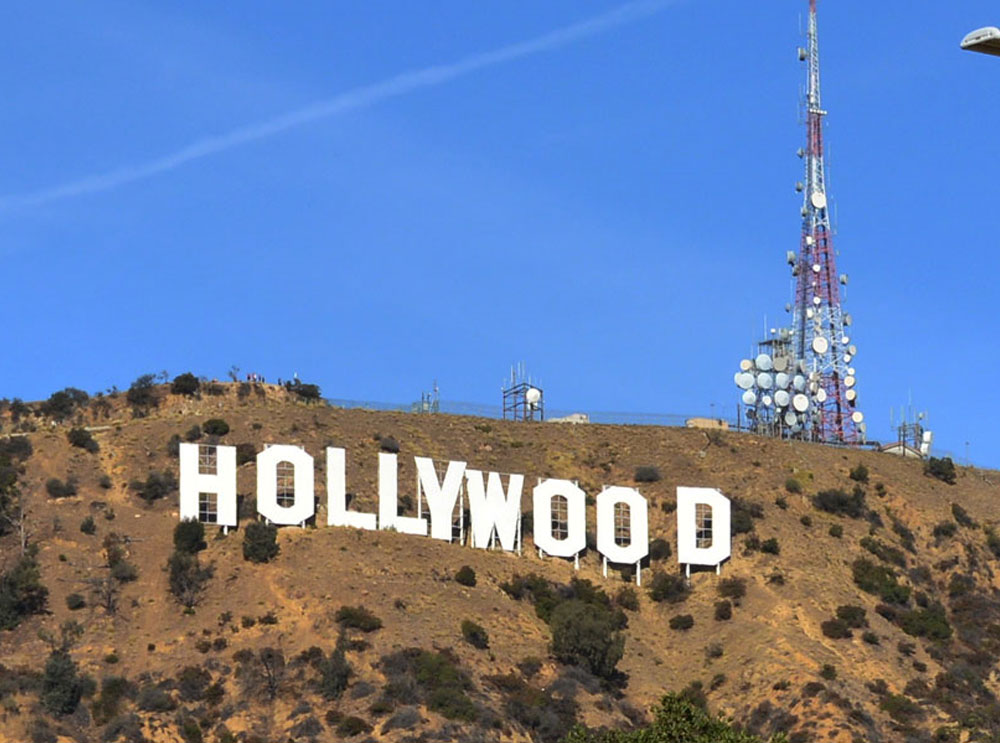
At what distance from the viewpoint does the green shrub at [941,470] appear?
420 feet

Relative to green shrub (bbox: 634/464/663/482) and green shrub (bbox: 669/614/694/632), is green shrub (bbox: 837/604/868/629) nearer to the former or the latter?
green shrub (bbox: 669/614/694/632)

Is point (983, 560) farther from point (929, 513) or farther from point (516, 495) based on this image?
point (516, 495)

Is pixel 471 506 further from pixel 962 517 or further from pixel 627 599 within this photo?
pixel 962 517

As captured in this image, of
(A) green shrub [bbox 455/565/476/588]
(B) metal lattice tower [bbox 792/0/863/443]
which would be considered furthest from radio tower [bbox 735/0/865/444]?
(A) green shrub [bbox 455/565/476/588]

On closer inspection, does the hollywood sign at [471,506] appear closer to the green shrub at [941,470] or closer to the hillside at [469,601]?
the hillside at [469,601]

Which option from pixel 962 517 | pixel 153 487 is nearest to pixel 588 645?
pixel 153 487

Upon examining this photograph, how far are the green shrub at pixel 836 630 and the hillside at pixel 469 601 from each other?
0.67ft

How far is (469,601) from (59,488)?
891 inches

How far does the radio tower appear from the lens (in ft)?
430

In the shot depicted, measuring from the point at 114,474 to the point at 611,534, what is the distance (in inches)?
1051

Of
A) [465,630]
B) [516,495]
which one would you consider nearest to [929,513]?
[516,495]

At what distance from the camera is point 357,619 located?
3767 inches

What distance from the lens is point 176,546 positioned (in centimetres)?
10150

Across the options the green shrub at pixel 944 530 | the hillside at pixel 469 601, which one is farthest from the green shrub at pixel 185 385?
the green shrub at pixel 944 530
